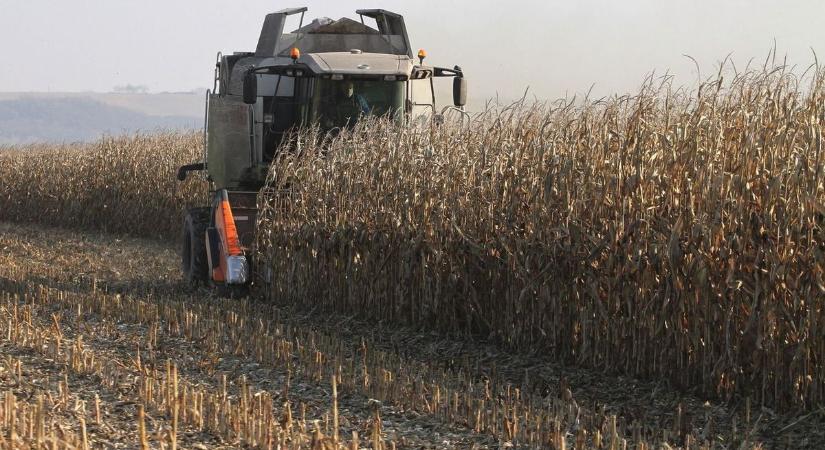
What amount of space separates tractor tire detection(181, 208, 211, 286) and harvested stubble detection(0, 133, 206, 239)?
6703 millimetres

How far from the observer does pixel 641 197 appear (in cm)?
697

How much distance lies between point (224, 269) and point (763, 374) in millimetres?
5914

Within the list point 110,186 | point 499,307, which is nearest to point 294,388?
point 499,307

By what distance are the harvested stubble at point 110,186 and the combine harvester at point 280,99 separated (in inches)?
291

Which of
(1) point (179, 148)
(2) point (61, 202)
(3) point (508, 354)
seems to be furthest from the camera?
(2) point (61, 202)

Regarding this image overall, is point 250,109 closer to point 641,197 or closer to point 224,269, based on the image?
point 224,269

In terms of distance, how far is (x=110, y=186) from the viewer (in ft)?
70.3

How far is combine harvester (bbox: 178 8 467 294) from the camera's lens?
11.0 metres

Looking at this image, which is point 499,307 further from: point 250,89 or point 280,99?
point 280,99

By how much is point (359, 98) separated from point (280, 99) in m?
0.82

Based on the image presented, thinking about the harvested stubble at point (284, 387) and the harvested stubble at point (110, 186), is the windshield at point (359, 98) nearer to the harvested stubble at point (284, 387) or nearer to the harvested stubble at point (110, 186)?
the harvested stubble at point (284, 387)

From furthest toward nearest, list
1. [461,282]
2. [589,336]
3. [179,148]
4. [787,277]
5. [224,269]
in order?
[179,148]
[224,269]
[461,282]
[589,336]
[787,277]

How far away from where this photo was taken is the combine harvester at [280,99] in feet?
36.0

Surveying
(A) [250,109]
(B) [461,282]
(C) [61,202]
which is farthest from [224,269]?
(C) [61,202]
